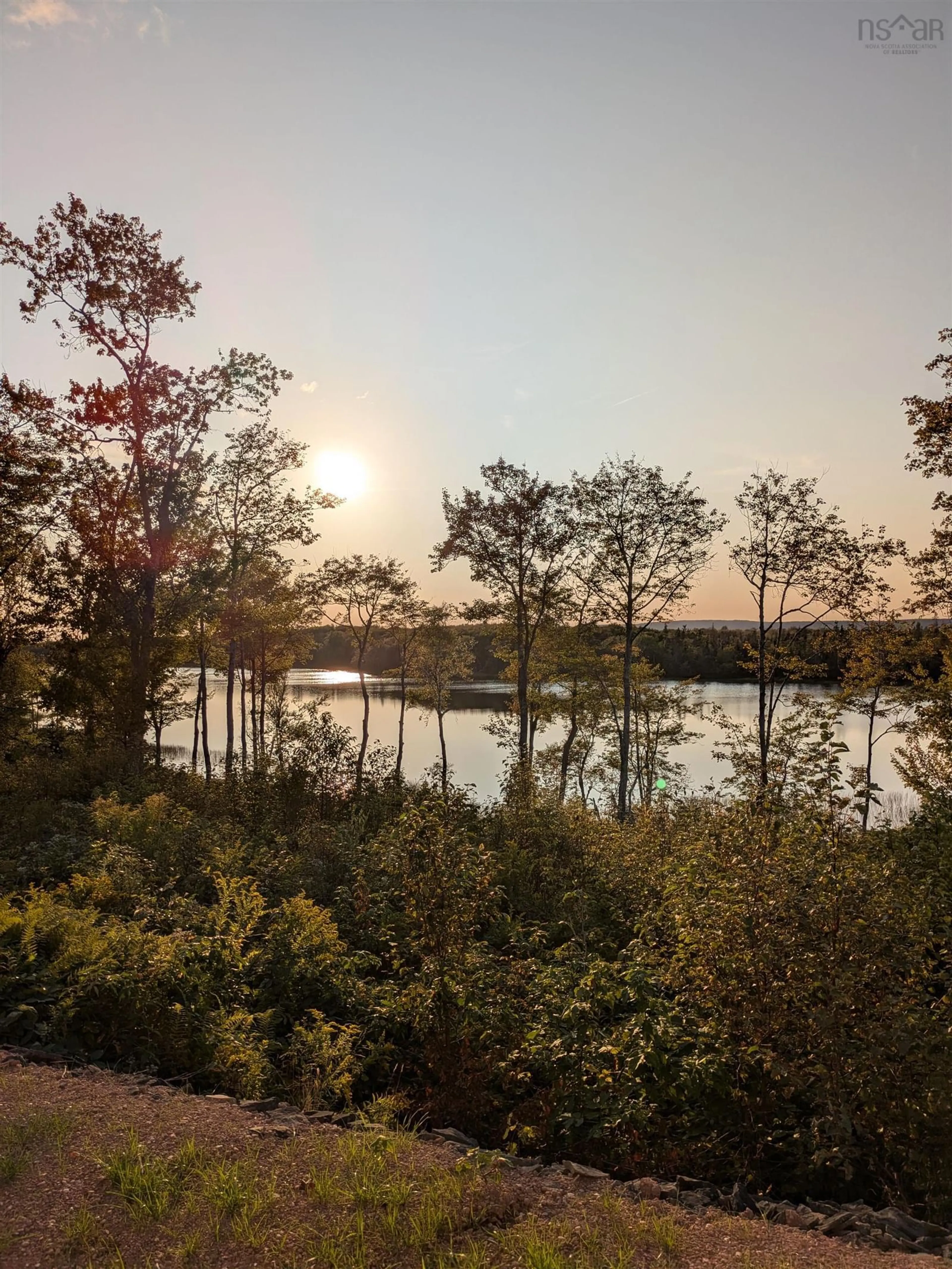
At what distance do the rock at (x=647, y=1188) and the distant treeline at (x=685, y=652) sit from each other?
23216mm

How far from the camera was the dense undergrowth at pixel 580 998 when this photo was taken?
4621 mm

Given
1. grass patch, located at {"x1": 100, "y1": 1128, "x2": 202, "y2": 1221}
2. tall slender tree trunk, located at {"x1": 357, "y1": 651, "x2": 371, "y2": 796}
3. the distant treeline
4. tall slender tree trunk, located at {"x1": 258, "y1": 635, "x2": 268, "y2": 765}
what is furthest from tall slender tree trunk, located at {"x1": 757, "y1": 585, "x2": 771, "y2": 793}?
grass patch, located at {"x1": 100, "y1": 1128, "x2": 202, "y2": 1221}

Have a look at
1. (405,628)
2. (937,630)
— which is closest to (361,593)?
(405,628)

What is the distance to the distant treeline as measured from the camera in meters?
29.2

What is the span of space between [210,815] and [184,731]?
2698 inches

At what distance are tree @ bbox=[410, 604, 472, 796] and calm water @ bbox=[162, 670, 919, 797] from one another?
2.89 metres

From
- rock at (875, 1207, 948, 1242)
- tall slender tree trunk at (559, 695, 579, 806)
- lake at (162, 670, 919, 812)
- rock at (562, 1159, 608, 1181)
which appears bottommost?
lake at (162, 670, 919, 812)

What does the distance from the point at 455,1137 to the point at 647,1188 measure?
4.39 feet

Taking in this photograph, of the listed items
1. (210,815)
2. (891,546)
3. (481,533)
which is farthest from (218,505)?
(891,546)

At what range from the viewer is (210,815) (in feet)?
48.2

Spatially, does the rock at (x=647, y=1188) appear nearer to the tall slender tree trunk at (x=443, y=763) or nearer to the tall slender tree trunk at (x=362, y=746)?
the tall slender tree trunk at (x=443, y=763)

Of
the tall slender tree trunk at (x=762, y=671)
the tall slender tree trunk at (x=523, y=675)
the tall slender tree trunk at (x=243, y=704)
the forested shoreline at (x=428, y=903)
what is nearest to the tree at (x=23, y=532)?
the forested shoreline at (x=428, y=903)

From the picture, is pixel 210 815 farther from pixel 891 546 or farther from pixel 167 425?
pixel 891 546

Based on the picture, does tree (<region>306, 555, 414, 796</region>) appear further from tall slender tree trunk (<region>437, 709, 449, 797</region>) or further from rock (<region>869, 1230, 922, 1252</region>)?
rock (<region>869, 1230, 922, 1252</region>)
